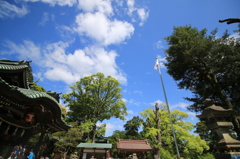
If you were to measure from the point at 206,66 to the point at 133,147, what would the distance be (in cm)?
1409

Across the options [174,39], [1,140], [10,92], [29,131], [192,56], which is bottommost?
[1,140]

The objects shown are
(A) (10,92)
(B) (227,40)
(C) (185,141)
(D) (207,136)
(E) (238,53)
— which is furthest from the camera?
(D) (207,136)

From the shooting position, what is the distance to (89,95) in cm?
2098

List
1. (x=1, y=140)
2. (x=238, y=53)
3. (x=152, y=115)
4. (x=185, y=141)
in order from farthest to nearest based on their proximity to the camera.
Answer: (x=152, y=115) → (x=185, y=141) → (x=238, y=53) → (x=1, y=140)

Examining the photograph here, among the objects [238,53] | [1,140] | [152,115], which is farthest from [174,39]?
[1,140]

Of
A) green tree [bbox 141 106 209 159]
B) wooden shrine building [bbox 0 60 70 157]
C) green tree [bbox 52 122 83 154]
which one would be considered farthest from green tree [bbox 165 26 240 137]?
green tree [bbox 52 122 83 154]

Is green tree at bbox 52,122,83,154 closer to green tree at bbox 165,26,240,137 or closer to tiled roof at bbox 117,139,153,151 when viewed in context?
tiled roof at bbox 117,139,153,151

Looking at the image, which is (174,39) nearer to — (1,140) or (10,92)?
(10,92)

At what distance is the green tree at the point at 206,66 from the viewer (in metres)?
11.0

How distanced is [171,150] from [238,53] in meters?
14.0

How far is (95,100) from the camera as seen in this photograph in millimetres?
20453

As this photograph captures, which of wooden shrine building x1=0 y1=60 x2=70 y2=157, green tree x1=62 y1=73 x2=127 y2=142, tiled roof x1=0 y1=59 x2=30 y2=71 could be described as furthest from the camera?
green tree x1=62 y1=73 x2=127 y2=142

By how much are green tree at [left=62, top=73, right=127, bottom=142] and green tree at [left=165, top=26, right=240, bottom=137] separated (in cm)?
1077

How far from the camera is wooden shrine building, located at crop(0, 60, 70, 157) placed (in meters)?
4.48
